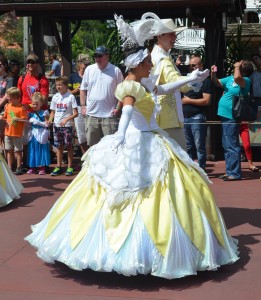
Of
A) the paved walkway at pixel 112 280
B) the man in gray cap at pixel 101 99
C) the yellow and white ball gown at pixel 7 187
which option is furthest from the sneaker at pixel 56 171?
the paved walkway at pixel 112 280

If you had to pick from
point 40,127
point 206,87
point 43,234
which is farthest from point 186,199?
point 40,127

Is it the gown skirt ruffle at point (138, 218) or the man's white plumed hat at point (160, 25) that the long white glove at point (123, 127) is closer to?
the gown skirt ruffle at point (138, 218)

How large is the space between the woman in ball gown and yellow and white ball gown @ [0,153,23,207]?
204 cm

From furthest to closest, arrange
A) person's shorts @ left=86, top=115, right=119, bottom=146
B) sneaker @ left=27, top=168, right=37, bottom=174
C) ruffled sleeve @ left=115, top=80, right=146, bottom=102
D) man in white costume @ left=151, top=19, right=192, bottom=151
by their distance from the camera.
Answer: sneaker @ left=27, top=168, right=37, bottom=174 < person's shorts @ left=86, top=115, right=119, bottom=146 < man in white costume @ left=151, top=19, right=192, bottom=151 < ruffled sleeve @ left=115, top=80, right=146, bottom=102

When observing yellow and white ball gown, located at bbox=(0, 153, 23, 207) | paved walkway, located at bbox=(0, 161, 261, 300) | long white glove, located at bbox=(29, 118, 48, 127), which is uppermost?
long white glove, located at bbox=(29, 118, 48, 127)

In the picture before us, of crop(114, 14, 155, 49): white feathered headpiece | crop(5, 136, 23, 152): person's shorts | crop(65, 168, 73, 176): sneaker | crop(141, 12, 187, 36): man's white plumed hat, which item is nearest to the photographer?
crop(114, 14, 155, 49): white feathered headpiece

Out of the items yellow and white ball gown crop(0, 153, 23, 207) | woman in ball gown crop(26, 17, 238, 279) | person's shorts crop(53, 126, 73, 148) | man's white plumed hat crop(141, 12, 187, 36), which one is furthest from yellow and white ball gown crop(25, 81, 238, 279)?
person's shorts crop(53, 126, 73, 148)

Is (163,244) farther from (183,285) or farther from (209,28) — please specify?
(209,28)

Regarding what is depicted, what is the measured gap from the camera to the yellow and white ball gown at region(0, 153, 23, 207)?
23.8 ft

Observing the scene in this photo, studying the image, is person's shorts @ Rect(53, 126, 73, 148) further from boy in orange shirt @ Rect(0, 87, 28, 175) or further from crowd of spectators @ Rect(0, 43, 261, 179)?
boy in orange shirt @ Rect(0, 87, 28, 175)

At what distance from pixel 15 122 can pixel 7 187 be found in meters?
2.12

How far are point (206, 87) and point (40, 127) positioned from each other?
247 cm

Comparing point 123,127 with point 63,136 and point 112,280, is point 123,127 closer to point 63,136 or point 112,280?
point 112,280

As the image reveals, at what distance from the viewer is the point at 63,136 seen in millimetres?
9406
